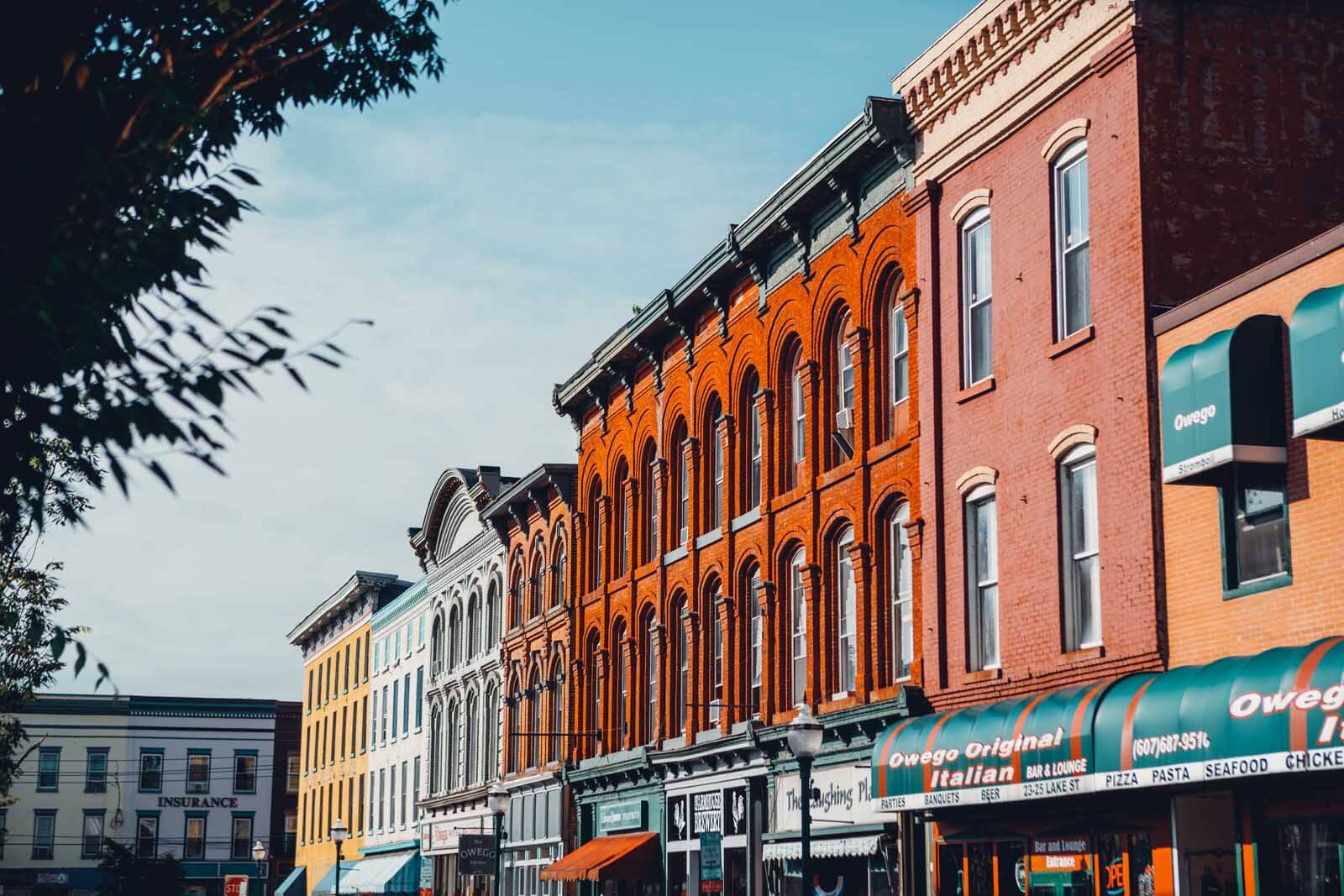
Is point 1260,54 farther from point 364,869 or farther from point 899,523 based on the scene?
point 364,869

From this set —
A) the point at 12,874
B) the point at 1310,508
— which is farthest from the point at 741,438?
the point at 12,874

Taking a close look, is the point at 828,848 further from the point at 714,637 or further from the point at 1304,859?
the point at 1304,859

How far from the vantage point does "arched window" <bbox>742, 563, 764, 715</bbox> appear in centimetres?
3100

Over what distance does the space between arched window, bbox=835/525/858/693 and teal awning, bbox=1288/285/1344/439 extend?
37.2 feet

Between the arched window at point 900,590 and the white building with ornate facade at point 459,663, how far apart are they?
2462 centimetres

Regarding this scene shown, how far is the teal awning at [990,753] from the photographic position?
19.3 m

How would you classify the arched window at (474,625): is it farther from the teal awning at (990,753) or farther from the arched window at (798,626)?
the teal awning at (990,753)

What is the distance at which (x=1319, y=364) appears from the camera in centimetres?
1609

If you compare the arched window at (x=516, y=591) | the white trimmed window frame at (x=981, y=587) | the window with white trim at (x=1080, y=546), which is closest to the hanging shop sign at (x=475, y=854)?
the arched window at (x=516, y=591)

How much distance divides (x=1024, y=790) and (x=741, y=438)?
506 inches

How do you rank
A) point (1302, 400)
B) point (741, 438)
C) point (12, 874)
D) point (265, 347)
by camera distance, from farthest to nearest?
point (12, 874) → point (741, 438) → point (1302, 400) → point (265, 347)

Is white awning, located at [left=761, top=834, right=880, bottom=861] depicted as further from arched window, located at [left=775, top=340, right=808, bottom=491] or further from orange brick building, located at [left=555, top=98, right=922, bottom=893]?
arched window, located at [left=775, top=340, right=808, bottom=491]

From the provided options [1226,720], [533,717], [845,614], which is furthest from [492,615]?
[1226,720]

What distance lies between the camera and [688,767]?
111 feet
